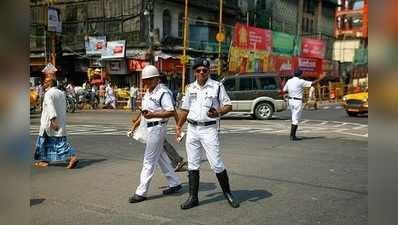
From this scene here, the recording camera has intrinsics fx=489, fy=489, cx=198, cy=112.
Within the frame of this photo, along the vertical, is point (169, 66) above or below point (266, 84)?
above

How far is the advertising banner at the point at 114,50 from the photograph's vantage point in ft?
103

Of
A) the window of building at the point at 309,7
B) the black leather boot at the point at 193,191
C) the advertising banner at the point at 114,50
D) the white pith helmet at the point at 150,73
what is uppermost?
the window of building at the point at 309,7

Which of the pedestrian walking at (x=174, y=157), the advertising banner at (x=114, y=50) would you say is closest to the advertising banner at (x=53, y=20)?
the advertising banner at (x=114, y=50)

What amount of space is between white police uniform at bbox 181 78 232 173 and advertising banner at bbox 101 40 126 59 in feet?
84.4

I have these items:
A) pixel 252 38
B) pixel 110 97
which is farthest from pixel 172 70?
pixel 252 38

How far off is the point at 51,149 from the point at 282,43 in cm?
3353

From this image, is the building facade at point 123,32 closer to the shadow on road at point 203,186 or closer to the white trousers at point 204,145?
the shadow on road at point 203,186

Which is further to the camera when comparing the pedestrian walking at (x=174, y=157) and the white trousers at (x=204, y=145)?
the pedestrian walking at (x=174, y=157)

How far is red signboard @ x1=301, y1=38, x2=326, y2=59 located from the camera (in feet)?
146

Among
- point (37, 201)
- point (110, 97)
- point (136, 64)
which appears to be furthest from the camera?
point (136, 64)

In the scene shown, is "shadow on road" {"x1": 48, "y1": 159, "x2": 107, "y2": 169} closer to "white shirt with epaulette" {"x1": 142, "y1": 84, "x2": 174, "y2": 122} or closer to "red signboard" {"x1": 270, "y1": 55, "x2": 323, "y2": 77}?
"white shirt with epaulette" {"x1": 142, "y1": 84, "x2": 174, "y2": 122}

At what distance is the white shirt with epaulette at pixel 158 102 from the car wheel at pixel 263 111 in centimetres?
1554

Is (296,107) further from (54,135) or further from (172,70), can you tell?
(172,70)

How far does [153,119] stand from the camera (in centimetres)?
642
